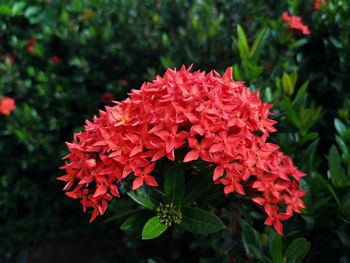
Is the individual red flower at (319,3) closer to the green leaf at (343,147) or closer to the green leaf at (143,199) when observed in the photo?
the green leaf at (343,147)

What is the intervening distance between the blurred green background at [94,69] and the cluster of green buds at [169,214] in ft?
4.29

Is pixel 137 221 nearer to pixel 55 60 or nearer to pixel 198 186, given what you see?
pixel 198 186

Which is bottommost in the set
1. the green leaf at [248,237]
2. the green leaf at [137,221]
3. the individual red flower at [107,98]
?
the individual red flower at [107,98]

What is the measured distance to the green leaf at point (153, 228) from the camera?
1.28 m

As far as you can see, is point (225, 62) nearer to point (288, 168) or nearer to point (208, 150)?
point (288, 168)

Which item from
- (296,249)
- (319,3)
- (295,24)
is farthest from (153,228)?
(319,3)

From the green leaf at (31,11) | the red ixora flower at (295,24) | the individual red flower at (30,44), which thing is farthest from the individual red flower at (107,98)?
the red ixora flower at (295,24)

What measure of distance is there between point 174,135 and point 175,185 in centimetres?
20

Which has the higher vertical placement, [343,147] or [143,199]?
[143,199]

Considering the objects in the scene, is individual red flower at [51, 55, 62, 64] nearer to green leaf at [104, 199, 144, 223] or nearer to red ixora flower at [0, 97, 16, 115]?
red ixora flower at [0, 97, 16, 115]

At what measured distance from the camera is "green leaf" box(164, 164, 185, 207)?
136 centimetres

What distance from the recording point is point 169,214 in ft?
4.56

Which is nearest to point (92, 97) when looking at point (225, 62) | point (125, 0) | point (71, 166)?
point (125, 0)

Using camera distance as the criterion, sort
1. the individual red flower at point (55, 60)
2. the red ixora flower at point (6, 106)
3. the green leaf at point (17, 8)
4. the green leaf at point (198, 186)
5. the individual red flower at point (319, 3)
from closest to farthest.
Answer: the green leaf at point (198, 186)
the individual red flower at point (319, 3)
the red ixora flower at point (6, 106)
the green leaf at point (17, 8)
the individual red flower at point (55, 60)
